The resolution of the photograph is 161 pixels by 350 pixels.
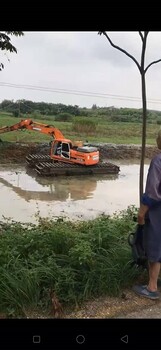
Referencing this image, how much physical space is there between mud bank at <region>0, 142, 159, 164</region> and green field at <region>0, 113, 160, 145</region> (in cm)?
141

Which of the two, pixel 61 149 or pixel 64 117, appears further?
pixel 64 117

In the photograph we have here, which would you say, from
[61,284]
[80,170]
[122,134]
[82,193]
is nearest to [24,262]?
[61,284]

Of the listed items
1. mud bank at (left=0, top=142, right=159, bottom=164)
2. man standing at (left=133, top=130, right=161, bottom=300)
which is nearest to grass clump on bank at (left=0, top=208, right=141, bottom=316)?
man standing at (left=133, top=130, right=161, bottom=300)

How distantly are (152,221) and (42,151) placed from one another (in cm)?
1593

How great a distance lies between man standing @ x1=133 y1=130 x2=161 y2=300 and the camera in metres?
3.00

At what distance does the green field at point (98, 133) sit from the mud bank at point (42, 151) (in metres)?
1.41

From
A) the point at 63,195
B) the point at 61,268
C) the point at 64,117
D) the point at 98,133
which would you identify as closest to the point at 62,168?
the point at 63,195

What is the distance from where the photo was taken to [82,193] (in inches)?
486

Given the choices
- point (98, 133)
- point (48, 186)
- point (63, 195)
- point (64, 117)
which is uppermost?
point (64, 117)

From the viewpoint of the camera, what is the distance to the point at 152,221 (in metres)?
3.12

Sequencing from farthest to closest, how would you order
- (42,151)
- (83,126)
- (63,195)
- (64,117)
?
(64,117), (83,126), (42,151), (63,195)

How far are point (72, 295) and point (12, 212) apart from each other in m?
6.93
